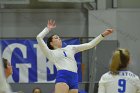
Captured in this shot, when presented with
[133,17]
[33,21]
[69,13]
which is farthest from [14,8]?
[133,17]

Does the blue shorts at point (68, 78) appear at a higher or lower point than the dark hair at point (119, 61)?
lower

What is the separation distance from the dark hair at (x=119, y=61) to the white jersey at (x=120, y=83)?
53mm

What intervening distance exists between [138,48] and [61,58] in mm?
4823

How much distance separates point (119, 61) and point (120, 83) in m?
0.19

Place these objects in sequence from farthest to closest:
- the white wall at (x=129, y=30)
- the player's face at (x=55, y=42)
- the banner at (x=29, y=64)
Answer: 1. the white wall at (x=129, y=30)
2. the banner at (x=29, y=64)
3. the player's face at (x=55, y=42)

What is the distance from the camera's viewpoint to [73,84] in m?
5.18

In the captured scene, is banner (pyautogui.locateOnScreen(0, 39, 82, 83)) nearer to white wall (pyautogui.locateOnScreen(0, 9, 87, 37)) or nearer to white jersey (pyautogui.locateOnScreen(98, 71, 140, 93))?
white wall (pyautogui.locateOnScreen(0, 9, 87, 37))

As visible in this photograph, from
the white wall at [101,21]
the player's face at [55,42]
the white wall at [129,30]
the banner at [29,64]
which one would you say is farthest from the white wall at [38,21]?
the player's face at [55,42]

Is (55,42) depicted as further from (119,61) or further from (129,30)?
(129,30)

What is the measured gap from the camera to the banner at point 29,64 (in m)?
8.94

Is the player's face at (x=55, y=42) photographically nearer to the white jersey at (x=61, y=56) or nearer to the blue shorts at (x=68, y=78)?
the white jersey at (x=61, y=56)

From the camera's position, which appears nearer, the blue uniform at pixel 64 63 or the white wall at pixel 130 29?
the blue uniform at pixel 64 63

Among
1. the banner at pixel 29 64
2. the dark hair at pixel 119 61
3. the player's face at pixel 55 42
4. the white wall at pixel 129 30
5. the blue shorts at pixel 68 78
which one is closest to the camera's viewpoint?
the dark hair at pixel 119 61

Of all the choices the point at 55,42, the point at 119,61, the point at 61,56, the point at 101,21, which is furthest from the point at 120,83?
the point at 101,21
